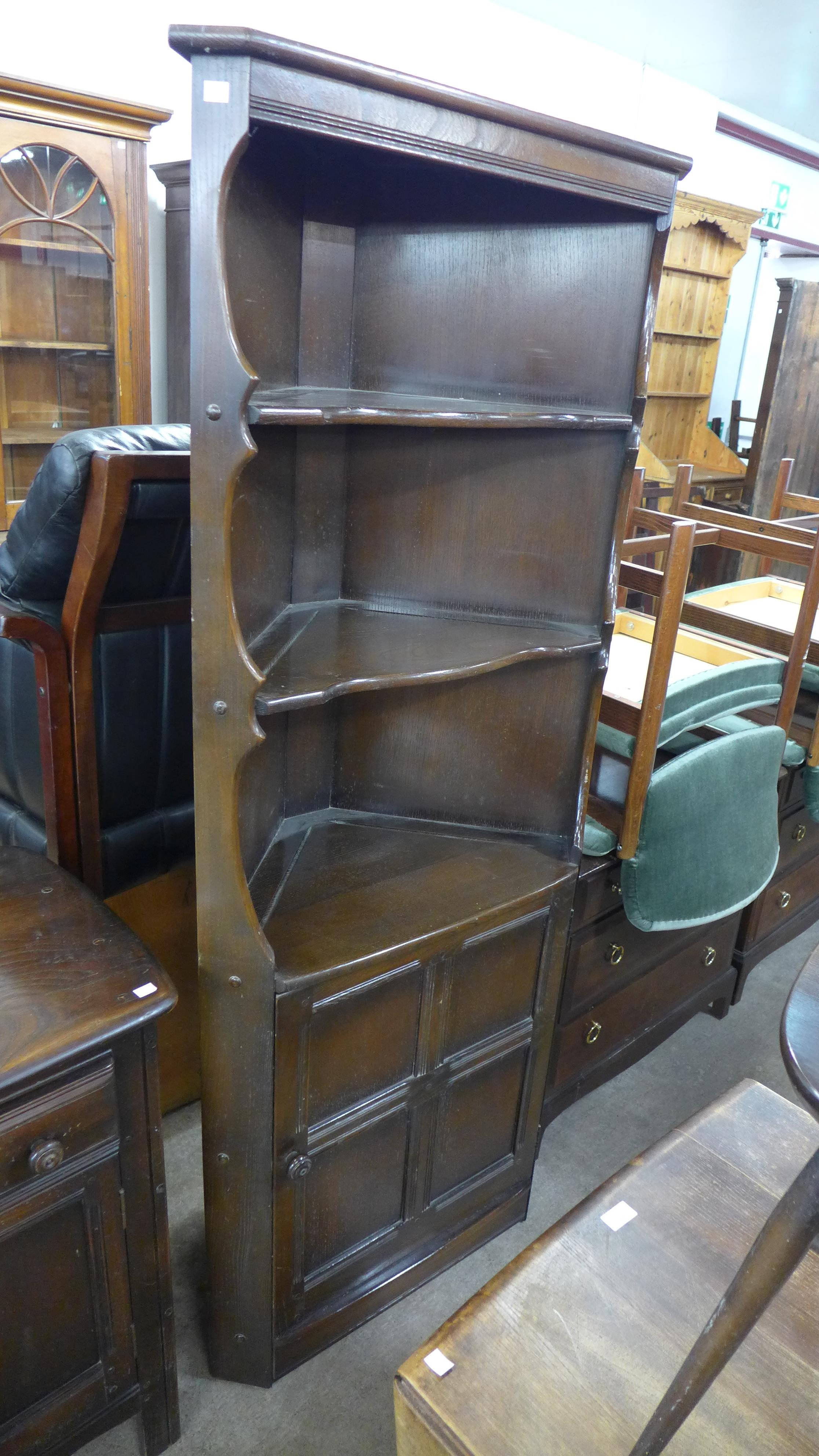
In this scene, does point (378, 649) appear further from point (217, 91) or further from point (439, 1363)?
point (439, 1363)

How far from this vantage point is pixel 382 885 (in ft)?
4.71

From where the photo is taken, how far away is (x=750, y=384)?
664 centimetres

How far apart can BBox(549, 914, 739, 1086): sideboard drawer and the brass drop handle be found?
103 centimetres

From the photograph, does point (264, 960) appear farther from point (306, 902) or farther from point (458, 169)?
point (458, 169)

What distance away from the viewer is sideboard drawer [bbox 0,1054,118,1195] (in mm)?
996

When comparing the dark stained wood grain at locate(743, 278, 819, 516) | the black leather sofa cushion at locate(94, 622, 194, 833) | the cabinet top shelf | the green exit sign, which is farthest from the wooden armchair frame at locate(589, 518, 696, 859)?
the green exit sign

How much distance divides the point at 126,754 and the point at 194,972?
51 centimetres

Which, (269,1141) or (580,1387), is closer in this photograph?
(580,1387)

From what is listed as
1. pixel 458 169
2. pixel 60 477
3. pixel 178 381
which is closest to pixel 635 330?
pixel 458 169

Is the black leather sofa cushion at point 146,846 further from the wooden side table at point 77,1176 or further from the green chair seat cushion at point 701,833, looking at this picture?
the green chair seat cushion at point 701,833

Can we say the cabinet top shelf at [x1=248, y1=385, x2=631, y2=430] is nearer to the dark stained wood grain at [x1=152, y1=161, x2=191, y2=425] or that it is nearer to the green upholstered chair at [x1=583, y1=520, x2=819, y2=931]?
the green upholstered chair at [x1=583, y1=520, x2=819, y2=931]

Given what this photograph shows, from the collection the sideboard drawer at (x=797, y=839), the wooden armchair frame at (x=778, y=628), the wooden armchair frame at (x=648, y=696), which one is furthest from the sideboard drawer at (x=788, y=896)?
the wooden armchair frame at (x=648, y=696)

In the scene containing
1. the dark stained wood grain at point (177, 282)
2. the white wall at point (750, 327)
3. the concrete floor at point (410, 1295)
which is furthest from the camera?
the white wall at point (750, 327)

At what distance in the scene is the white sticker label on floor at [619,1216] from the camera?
1194 mm
